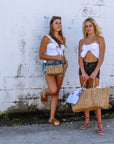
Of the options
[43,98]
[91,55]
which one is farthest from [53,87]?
[91,55]

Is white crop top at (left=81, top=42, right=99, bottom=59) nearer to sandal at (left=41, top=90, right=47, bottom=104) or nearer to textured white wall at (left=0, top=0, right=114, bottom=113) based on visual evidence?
textured white wall at (left=0, top=0, right=114, bottom=113)

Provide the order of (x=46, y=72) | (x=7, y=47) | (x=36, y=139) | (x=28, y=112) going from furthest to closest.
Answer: (x=28, y=112) → (x=7, y=47) → (x=46, y=72) → (x=36, y=139)

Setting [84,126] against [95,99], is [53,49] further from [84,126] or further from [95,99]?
[84,126]

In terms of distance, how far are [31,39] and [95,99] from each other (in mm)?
1763

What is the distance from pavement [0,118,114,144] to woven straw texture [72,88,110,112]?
19.1 inches

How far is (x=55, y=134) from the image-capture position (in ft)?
11.7

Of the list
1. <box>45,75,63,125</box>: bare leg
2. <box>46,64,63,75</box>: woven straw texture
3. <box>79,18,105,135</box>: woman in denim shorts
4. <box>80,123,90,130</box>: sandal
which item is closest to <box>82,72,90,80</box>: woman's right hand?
<box>79,18,105,135</box>: woman in denim shorts

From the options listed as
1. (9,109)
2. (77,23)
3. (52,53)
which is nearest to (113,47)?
(77,23)

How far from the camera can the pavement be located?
331 centimetres

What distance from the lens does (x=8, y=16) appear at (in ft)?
13.4

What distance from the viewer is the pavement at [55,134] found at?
3312mm

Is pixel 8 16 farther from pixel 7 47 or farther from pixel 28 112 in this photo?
pixel 28 112

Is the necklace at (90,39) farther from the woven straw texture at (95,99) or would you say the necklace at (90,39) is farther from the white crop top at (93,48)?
the woven straw texture at (95,99)

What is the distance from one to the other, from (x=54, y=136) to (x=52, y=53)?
56.7 inches
